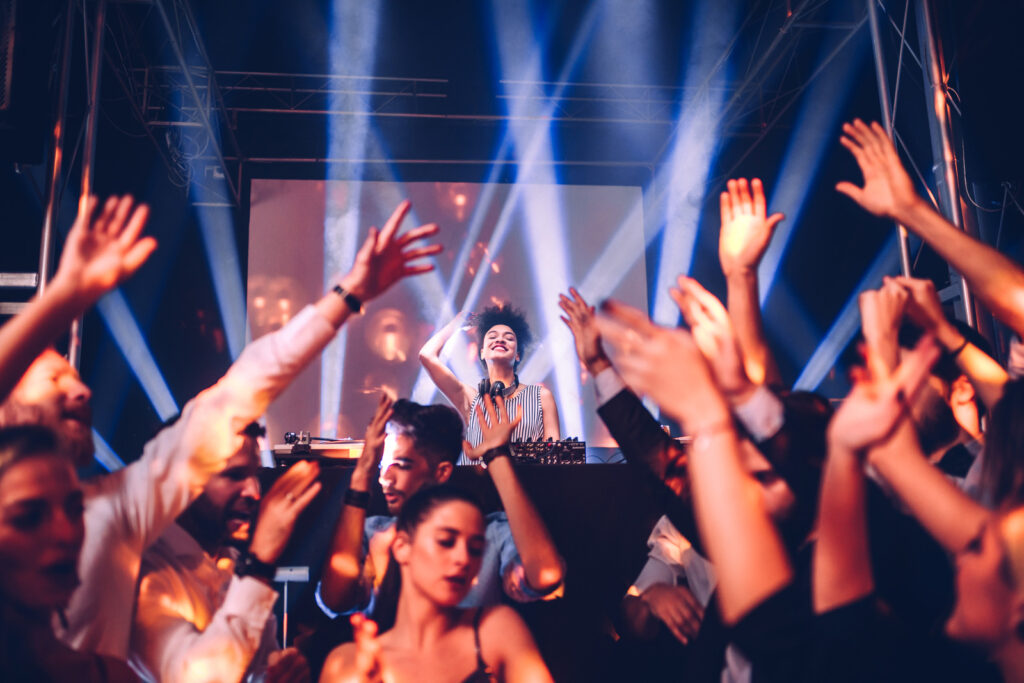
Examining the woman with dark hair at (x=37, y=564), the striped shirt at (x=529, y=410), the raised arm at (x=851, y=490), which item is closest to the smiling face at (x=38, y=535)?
the woman with dark hair at (x=37, y=564)

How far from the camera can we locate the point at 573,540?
241 centimetres

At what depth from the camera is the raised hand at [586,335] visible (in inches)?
80.2

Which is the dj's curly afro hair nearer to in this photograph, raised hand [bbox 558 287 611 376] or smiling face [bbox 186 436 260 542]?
raised hand [bbox 558 287 611 376]

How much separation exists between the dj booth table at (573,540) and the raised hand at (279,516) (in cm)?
63

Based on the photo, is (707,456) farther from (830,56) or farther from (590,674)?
(830,56)

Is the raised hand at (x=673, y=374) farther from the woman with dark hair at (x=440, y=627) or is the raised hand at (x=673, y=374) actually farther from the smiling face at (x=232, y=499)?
the smiling face at (x=232, y=499)

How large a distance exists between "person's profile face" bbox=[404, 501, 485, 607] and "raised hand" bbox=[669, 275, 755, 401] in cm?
79

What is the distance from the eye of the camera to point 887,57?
148 inches

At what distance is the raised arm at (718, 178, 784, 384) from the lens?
2.01 m

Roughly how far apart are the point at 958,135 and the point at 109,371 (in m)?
6.28

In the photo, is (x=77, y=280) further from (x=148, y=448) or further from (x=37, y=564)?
(x=37, y=564)

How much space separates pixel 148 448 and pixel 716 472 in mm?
1224

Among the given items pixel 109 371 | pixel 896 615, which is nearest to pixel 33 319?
pixel 896 615

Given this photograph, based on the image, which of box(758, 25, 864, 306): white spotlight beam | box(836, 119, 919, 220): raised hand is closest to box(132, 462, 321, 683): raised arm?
box(836, 119, 919, 220): raised hand
